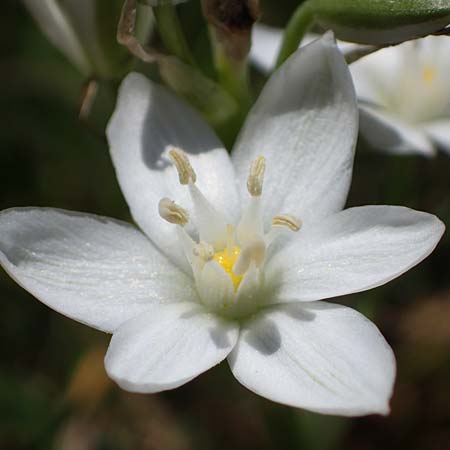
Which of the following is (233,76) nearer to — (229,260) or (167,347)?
(229,260)

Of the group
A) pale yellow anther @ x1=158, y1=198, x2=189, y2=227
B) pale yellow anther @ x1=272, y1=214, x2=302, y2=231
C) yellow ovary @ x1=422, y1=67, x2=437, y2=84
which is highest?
pale yellow anther @ x1=158, y1=198, x2=189, y2=227

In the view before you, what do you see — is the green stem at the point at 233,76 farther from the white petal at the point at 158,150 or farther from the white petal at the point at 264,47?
the white petal at the point at 264,47

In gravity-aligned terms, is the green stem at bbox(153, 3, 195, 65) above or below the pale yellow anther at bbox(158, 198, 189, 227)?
above

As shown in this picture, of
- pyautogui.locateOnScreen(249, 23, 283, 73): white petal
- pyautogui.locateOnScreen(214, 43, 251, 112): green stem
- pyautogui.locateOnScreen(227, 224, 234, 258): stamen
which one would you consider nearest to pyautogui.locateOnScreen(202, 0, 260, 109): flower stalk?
pyautogui.locateOnScreen(214, 43, 251, 112): green stem

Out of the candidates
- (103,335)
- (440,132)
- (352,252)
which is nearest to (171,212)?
(352,252)

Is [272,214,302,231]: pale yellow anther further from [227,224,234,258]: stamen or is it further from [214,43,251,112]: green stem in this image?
[214,43,251,112]: green stem

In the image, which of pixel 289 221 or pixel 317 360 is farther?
pixel 289 221

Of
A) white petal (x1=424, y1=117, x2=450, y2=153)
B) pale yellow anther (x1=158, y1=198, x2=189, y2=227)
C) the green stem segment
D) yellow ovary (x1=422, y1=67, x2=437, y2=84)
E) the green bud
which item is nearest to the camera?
the green bud

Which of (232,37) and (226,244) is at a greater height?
(232,37)
